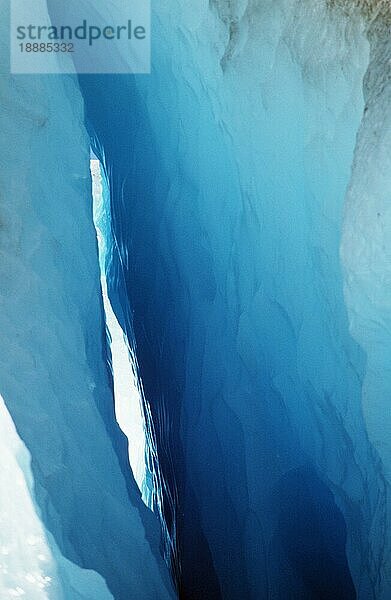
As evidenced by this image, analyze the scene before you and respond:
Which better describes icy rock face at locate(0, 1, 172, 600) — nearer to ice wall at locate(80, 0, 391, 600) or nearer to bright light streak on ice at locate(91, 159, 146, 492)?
ice wall at locate(80, 0, 391, 600)

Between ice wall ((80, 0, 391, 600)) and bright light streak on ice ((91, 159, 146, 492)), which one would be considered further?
bright light streak on ice ((91, 159, 146, 492))

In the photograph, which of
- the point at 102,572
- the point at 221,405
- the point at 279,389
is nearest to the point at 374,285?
the point at 279,389

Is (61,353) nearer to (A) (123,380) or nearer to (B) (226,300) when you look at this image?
(B) (226,300)

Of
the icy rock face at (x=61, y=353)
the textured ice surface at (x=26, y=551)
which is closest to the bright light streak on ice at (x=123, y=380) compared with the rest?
the icy rock face at (x=61, y=353)

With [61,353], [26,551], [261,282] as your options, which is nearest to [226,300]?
[261,282]
